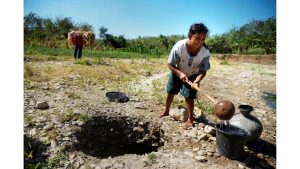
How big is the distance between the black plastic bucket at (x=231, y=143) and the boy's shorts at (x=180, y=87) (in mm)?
570

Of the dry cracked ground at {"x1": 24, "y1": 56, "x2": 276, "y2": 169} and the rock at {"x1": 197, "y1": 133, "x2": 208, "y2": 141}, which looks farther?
the rock at {"x1": 197, "y1": 133, "x2": 208, "y2": 141}

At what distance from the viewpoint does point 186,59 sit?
271 centimetres

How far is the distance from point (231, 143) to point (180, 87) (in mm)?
931

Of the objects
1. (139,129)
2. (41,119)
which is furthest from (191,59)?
(41,119)

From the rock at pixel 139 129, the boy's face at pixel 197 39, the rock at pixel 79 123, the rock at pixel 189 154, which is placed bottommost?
the rock at pixel 189 154

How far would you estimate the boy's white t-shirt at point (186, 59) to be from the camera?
8.75 feet

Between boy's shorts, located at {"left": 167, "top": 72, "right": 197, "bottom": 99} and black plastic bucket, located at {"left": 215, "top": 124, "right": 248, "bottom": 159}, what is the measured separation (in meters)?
0.57

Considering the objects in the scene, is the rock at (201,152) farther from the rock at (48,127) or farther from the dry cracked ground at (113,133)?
the rock at (48,127)

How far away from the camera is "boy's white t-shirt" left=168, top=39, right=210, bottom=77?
267cm

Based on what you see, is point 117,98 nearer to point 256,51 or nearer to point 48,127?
point 48,127

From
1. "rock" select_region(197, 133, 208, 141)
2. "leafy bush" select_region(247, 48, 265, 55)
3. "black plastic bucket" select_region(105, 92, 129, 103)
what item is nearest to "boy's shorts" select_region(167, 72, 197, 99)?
"rock" select_region(197, 133, 208, 141)

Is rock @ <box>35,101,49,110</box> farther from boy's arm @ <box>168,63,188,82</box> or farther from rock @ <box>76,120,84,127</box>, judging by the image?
boy's arm @ <box>168,63,188,82</box>

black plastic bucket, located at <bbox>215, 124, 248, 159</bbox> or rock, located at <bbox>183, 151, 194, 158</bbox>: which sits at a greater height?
black plastic bucket, located at <bbox>215, 124, 248, 159</bbox>

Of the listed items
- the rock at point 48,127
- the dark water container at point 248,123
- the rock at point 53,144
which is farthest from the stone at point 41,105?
the dark water container at point 248,123
